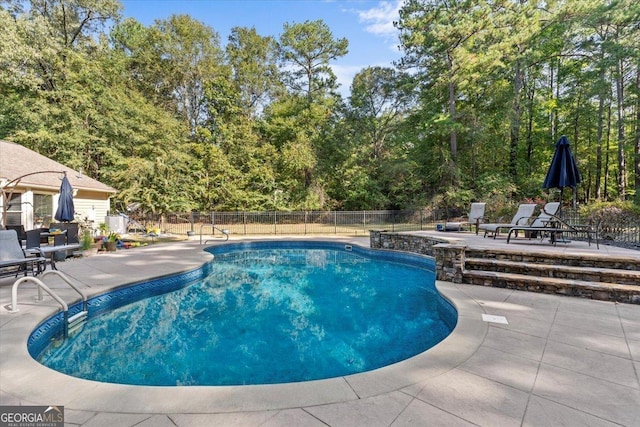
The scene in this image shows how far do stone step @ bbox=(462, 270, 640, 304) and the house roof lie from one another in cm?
1254

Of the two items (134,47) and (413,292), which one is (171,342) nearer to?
(413,292)

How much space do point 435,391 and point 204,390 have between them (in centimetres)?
172

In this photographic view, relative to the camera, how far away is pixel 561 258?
536cm

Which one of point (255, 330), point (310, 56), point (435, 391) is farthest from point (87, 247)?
point (310, 56)

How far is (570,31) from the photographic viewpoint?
17.3 m

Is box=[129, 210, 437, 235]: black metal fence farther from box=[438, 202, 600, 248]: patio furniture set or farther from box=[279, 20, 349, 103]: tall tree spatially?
box=[279, 20, 349, 103]: tall tree

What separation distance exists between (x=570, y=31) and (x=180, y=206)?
2468cm

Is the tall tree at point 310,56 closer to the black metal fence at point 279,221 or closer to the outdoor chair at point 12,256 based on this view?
the black metal fence at point 279,221

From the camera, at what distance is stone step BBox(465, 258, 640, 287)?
465cm

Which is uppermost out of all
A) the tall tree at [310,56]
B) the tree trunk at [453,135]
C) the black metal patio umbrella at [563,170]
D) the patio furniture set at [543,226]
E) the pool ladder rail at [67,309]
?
the tall tree at [310,56]

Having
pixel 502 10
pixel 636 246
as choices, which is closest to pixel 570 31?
pixel 502 10

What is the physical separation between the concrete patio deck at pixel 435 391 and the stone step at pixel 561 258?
6.75ft

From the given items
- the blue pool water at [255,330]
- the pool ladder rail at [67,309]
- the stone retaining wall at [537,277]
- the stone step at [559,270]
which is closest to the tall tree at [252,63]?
the blue pool water at [255,330]

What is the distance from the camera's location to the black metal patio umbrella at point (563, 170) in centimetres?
716
